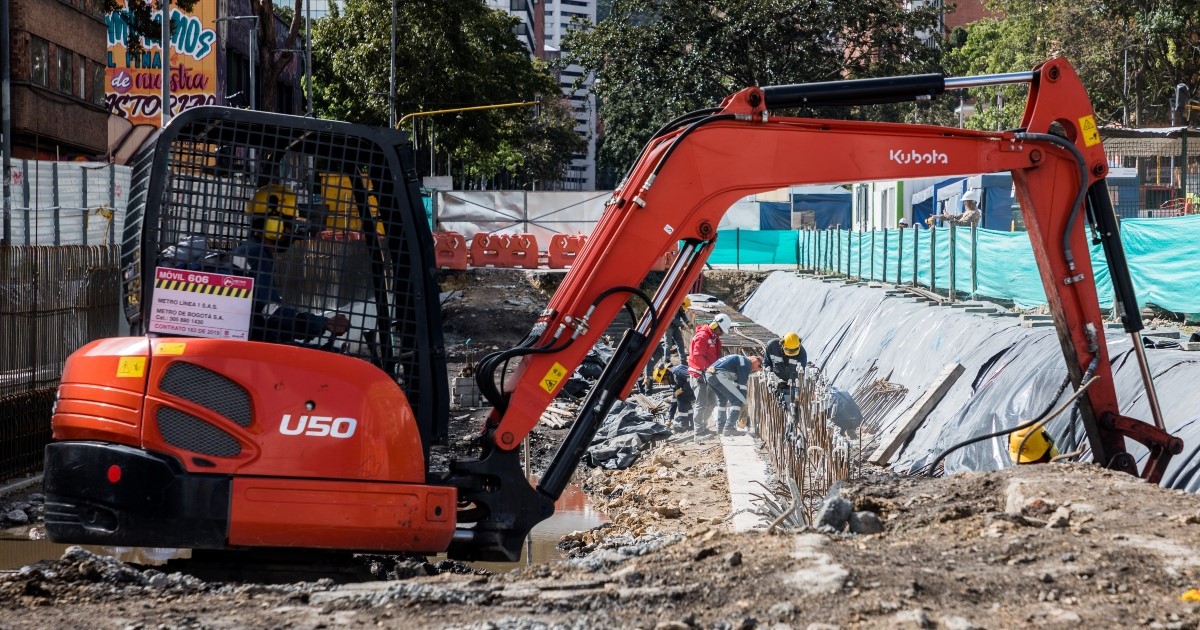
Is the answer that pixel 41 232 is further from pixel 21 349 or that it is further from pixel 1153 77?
pixel 1153 77

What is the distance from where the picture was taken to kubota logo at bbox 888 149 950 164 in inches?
298

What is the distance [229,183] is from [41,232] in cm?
1685

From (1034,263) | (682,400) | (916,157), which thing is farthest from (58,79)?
(916,157)

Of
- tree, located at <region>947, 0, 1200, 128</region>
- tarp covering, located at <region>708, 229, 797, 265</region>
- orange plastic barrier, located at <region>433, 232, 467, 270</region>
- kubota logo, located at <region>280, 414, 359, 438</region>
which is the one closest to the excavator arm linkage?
kubota logo, located at <region>280, 414, 359, 438</region>

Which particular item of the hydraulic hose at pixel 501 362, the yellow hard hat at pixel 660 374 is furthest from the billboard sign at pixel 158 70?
the hydraulic hose at pixel 501 362

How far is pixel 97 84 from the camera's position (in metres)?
36.4

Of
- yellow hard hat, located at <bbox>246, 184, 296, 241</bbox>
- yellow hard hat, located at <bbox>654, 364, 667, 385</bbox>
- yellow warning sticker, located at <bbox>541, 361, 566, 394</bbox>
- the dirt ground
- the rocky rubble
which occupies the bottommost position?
the rocky rubble

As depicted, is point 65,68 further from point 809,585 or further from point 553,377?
point 809,585

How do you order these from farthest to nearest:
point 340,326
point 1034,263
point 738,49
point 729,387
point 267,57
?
point 738,49 < point 267,57 < point 729,387 < point 1034,263 < point 340,326

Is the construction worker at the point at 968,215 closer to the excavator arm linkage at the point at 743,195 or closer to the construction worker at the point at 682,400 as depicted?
the construction worker at the point at 682,400

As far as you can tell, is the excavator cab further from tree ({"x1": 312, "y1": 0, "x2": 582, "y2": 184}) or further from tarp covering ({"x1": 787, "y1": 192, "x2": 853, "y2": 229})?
tarp covering ({"x1": 787, "y1": 192, "x2": 853, "y2": 229})

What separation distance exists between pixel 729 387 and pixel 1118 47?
Result: 30402 millimetres

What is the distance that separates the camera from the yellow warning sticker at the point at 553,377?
7.12 m

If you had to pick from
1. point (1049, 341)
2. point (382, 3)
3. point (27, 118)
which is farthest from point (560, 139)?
point (1049, 341)
